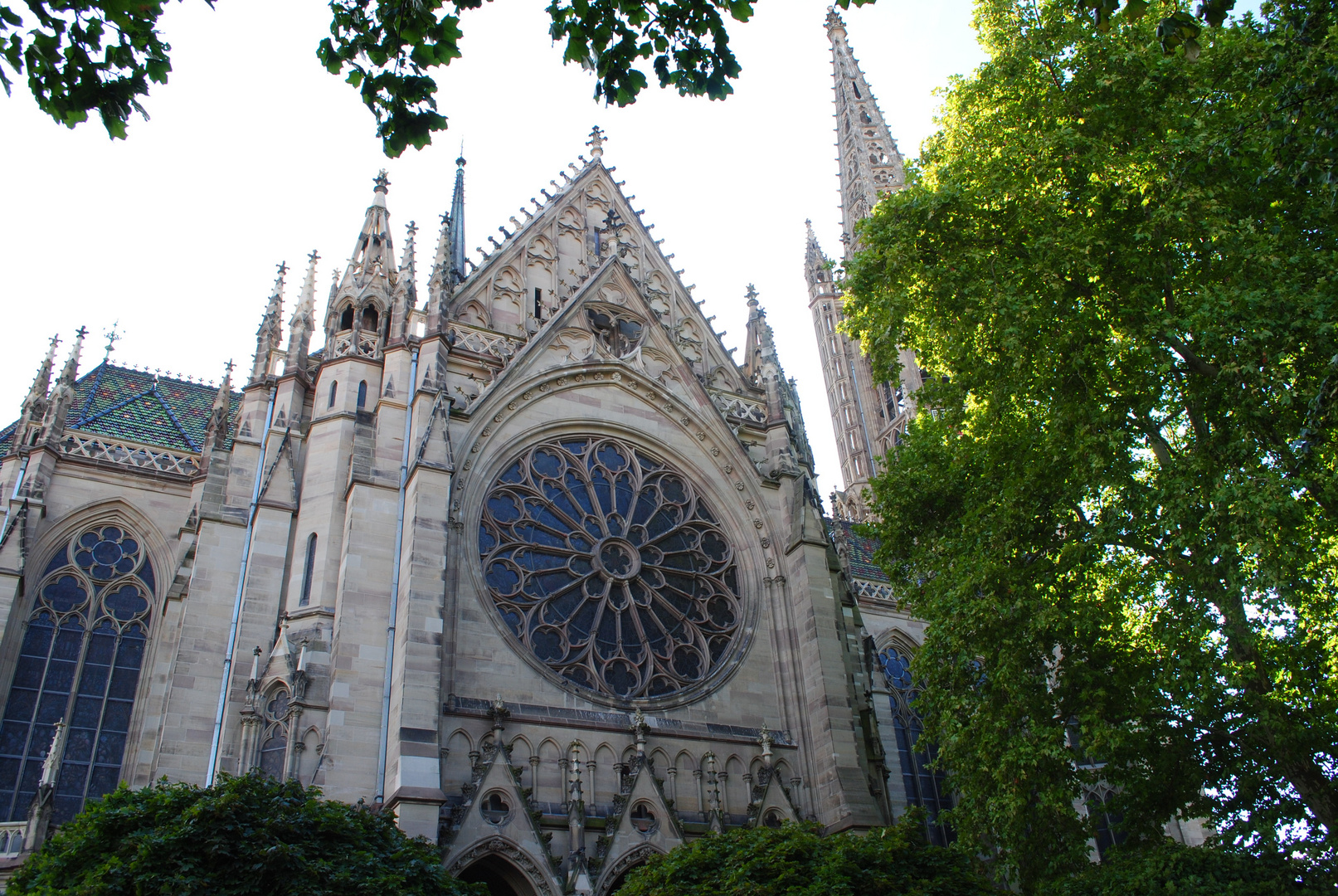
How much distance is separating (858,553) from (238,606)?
813 inches

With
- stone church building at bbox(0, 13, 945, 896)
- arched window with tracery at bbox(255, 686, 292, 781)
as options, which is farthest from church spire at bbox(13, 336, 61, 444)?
arched window with tracery at bbox(255, 686, 292, 781)

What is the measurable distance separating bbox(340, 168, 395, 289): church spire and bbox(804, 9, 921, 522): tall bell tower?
22.8m

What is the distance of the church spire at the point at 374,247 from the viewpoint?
19891mm

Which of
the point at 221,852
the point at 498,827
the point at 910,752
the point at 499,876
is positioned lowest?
the point at 221,852

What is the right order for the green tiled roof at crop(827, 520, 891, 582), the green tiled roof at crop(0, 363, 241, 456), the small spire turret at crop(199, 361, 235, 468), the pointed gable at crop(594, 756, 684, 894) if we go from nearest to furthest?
the pointed gable at crop(594, 756, 684, 894) → the small spire turret at crop(199, 361, 235, 468) → the green tiled roof at crop(0, 363, 241, 456) → the green tiled roof at crop(827, 520, 891, 582)

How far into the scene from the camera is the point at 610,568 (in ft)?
59.3

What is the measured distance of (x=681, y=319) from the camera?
76.2 ft

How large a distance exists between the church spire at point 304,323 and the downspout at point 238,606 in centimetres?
70

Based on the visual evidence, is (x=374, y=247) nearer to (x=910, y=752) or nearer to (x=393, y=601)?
(x=393, y=601)

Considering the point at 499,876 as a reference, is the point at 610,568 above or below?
above

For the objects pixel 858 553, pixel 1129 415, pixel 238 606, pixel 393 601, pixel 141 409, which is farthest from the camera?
pixel 858 553

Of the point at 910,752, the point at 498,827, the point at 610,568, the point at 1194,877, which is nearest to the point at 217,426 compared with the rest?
the point at 610,568

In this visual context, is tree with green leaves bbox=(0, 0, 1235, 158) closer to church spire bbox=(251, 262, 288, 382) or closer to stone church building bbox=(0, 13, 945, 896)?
stone church building bbox=(0, 13, 945, 896)

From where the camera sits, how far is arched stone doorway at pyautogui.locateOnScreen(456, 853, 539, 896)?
13992 millimetres
